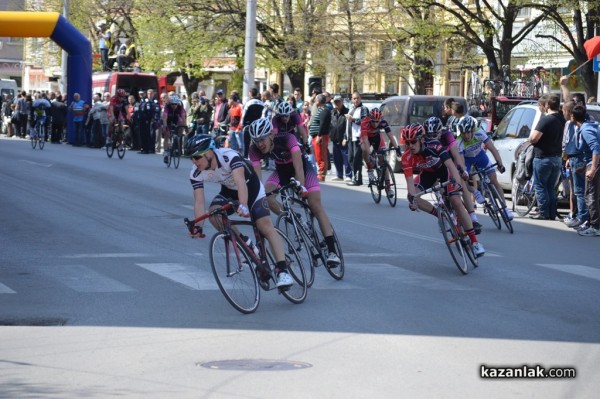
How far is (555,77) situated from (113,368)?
37807 millimetres

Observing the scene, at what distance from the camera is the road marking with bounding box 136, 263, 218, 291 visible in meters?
12.1

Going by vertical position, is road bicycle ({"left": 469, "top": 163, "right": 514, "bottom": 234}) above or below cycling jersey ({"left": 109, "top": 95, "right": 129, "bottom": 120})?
below

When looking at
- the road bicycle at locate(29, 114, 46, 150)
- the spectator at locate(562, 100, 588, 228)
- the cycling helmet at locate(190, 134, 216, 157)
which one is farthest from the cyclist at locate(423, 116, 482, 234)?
the road bicycle at locate(29, 114, 46, 150)

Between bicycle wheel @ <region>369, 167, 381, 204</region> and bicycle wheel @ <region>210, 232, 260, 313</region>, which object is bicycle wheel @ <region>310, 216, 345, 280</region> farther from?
bicycle wheel @ <region>369, 167, 381, 204</region>

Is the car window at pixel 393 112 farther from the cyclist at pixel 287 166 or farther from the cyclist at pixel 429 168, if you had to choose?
the cyclist at pixel 287 166

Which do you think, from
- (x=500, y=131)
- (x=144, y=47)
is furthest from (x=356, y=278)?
(x=144, y=47)

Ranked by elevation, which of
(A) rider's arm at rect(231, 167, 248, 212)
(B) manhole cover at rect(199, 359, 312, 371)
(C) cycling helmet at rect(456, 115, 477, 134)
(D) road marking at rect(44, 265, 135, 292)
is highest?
Answer: (C) cycling helmet at rect(456, 115, 477, 134)

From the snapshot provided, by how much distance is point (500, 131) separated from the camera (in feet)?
75.6

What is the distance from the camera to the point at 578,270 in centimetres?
1375

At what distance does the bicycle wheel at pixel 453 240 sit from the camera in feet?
43.1

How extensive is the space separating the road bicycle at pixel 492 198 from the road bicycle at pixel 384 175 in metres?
3.95

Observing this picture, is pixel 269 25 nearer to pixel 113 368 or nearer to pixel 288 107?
pixel 288 107

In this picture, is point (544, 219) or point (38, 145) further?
point (38, 145)

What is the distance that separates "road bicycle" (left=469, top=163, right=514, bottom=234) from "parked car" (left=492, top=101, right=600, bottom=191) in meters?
4.57
